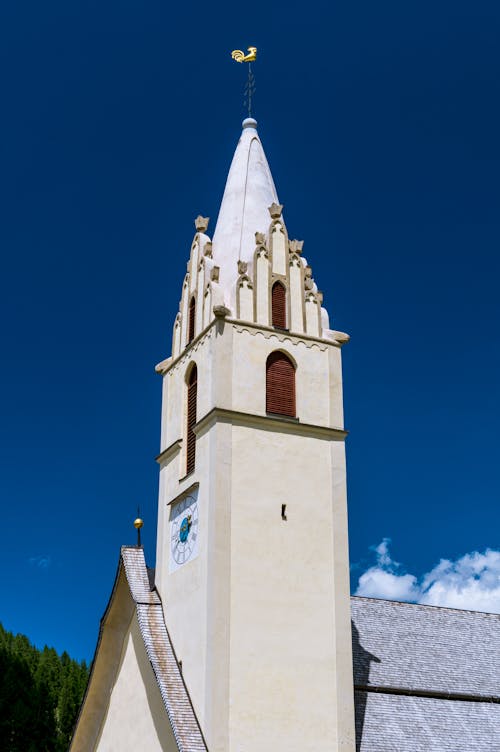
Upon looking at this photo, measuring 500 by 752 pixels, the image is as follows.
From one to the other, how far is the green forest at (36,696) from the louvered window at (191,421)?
2217 centimetres

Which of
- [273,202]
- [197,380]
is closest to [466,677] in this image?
[197,380]

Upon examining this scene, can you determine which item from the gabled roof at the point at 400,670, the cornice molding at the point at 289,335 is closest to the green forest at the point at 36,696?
the gabled roof at the point at 400,670

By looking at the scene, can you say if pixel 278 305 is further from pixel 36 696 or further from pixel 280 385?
pixel 36 696

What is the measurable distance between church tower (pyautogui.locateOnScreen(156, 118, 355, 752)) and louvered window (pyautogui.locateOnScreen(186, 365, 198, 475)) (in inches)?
2.2

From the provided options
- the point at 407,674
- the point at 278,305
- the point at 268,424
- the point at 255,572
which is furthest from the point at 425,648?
the point at 278,305

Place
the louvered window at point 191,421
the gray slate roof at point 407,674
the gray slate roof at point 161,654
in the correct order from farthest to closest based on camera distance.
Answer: the louvered window at point 191,421 < the gray slate roof at point 407,674 < the gray slate roof at point 161,654

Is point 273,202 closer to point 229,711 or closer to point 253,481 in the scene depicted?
point 253,481

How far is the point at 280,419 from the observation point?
1065 inches

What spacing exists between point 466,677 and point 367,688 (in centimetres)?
384

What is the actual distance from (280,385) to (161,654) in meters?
7.45

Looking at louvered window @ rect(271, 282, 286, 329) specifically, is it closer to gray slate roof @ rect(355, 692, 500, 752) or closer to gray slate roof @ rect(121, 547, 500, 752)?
gray slate roof @ rect(121, 547, 500, 752)

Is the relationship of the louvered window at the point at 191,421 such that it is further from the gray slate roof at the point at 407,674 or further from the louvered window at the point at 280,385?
the gray slate roof at the point at 407,674

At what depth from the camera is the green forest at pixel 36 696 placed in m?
47.1

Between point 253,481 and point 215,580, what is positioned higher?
point 253,481
